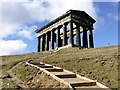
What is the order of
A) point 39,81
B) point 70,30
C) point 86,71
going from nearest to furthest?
Answer: point 39,81 → point 86,71 → point 70,30

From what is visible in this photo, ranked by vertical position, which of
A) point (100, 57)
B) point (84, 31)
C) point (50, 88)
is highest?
point (84, 31)

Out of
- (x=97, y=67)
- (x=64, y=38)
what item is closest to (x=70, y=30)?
(x=64, y=38)

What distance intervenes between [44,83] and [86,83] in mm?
2720

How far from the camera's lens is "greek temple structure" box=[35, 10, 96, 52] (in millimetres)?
55094

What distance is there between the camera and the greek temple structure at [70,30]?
181 ft

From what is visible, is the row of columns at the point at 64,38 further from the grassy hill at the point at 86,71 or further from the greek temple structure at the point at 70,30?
the grassy hill at the point at 86,71

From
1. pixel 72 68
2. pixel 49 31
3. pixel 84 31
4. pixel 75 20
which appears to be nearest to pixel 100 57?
pixel 72 68

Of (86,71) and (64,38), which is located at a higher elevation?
(64,38)

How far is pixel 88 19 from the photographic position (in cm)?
5981

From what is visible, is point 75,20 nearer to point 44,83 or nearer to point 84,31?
point 84,31

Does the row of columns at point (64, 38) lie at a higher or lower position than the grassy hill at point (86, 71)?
higher

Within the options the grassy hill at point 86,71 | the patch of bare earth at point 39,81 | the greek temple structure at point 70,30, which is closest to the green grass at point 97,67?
the grassy hill at point 86,71

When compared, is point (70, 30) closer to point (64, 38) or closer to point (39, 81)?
point (64, 38)

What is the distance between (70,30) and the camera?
5497 centimetres
